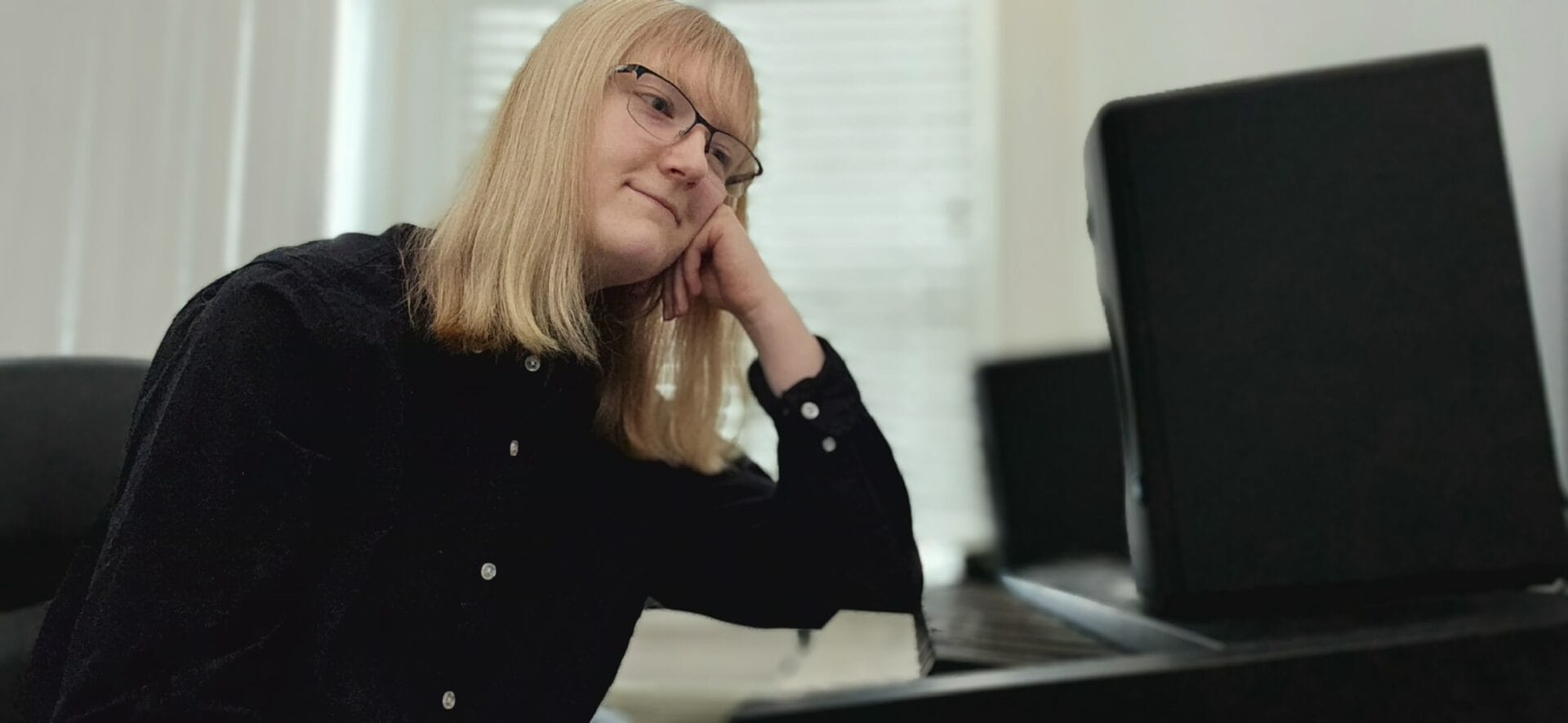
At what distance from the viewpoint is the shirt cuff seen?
35.8 inches

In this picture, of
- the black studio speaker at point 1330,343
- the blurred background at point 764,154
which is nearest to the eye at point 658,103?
the black studio speaker at point 1330,343

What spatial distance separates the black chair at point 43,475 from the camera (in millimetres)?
885

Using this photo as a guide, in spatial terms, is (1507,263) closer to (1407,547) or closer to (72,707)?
(1407,547)

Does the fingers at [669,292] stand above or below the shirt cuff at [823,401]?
above

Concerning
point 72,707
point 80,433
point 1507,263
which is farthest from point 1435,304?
point 80,433

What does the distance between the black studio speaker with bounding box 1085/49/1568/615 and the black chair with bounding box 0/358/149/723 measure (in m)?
0.83

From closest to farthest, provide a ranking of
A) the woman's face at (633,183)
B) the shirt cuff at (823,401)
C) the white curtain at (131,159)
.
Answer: the woman's face at (633,183)
the shirt cuff at (823,401)
the white curtain at (131,159)

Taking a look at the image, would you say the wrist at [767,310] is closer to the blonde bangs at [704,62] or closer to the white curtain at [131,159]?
the blonde bangs at [704,62]

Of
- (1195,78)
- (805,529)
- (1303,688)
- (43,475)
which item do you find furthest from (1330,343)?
(43,475)

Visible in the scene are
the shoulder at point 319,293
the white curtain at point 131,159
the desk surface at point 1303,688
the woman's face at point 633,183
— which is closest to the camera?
the desk surface at point 1303,688

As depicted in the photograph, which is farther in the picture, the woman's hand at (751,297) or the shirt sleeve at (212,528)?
the woman's hand at (751,297)

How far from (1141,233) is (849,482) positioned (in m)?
0.36

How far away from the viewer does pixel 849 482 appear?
0.91 meters

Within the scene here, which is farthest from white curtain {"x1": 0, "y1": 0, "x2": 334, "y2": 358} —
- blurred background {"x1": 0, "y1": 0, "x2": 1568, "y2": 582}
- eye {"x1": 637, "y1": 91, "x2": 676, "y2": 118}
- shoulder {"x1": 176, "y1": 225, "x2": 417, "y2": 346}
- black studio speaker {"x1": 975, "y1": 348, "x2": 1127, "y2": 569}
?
black studio speaker {"x1": 975, "y1": 348, "x2": 1127, "y2": 569}
